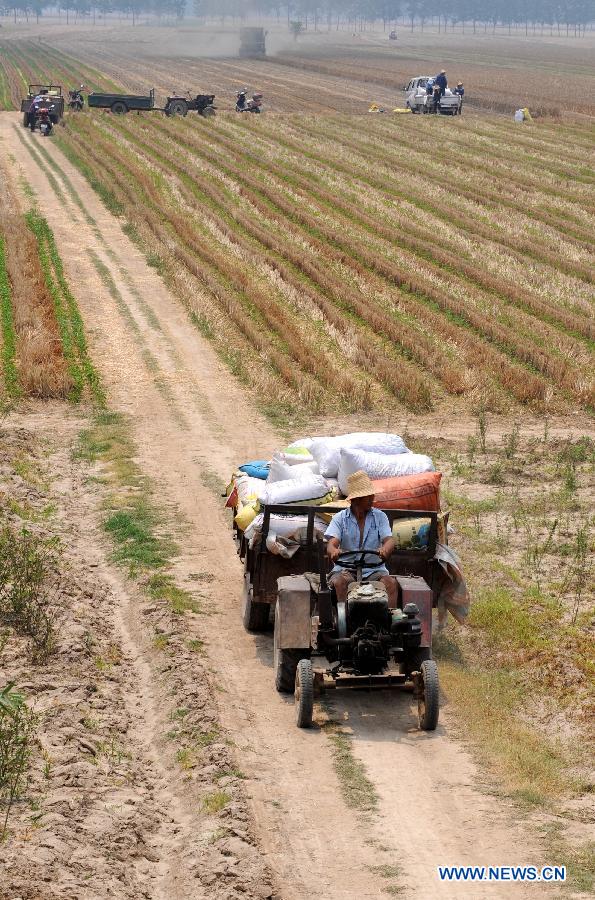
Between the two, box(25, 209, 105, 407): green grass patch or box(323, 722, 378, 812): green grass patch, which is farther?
box(25, 209, 105, 407): green grass patch

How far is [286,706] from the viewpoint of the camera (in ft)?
32.6

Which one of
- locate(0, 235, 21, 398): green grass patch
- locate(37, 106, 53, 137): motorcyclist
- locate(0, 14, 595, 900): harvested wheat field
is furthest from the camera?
locate(37, 106, 53, 137): motorcyclist

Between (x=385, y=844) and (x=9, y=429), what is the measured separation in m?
11.6

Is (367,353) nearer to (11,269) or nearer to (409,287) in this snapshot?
(409,287)

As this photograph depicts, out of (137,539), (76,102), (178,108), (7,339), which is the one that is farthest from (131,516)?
(76,102)

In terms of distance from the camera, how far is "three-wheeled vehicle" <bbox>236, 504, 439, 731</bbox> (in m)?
9.45

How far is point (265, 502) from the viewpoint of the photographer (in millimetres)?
11117

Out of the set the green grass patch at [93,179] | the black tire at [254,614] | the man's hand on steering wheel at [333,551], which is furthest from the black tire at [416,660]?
the green grass patch at [93,179]

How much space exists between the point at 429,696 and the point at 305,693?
2.94 ft

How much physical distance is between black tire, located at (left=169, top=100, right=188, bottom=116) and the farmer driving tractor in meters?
49.0

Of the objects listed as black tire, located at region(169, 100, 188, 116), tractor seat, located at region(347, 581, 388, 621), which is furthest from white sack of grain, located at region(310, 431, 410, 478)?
black tire, located at region(169, 100, 188, 116)

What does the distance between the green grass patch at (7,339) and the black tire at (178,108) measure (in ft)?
97.7

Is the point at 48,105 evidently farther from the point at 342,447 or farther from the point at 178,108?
the point at 342,447

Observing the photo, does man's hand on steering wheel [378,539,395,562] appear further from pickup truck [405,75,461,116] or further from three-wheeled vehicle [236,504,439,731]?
pickup truck [405,75,461,116]
